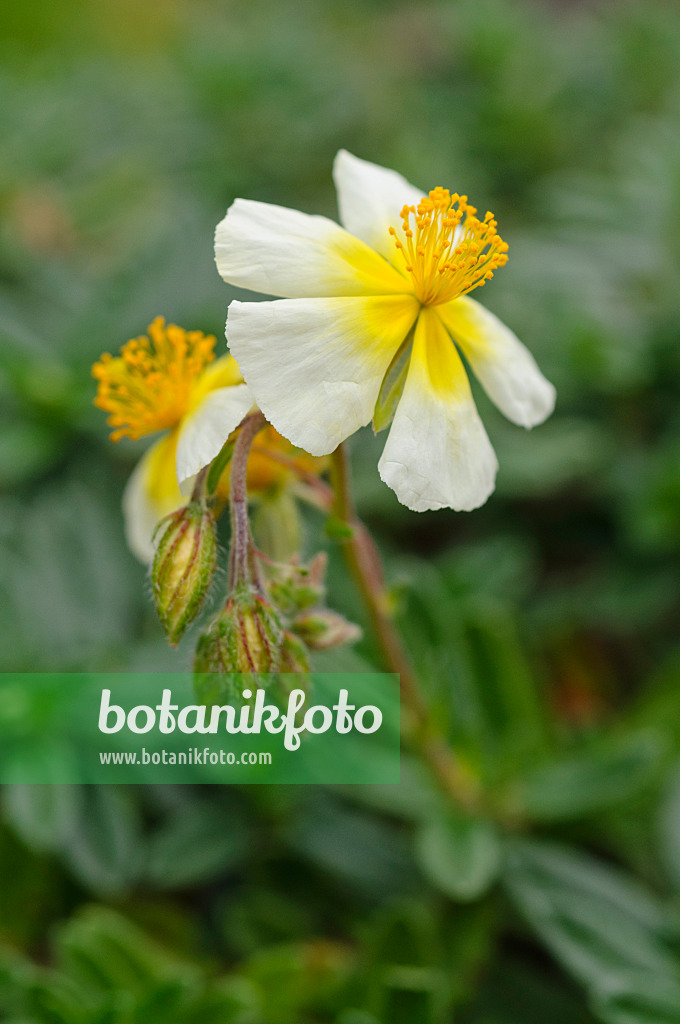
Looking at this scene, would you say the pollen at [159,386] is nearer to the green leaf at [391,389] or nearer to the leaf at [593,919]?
the green leaf at [391,389]

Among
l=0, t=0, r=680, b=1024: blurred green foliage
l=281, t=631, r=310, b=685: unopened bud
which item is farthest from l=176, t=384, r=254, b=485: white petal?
l=0, t=0, r=680, b=1024: blurred green foliage

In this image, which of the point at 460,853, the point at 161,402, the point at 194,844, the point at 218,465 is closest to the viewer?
the point at 218,465

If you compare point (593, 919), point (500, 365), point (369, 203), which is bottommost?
point (593, 919)

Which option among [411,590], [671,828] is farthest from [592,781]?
[411,590]

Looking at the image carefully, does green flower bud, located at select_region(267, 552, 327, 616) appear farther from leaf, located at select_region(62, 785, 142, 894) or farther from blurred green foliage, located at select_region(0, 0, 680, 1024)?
leaf, located at select_region(62, 785, 142, 894)

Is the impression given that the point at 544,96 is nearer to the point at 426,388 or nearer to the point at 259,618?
the point at 426,388

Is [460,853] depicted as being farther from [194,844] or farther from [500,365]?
[500,365]

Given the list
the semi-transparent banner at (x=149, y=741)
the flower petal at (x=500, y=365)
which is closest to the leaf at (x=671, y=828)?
the semi-transparent banner at (x=149, y=741)

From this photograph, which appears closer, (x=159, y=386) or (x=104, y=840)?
(x=159, y=386)
